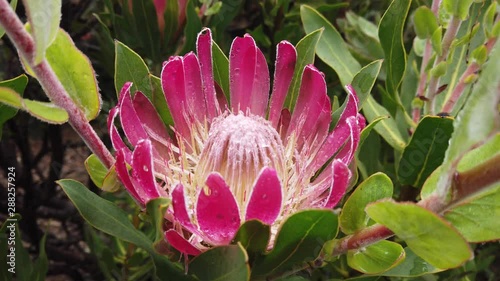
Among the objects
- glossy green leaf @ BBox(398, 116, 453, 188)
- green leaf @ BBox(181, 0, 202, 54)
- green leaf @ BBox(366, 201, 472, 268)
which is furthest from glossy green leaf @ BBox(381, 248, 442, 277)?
green leaf @ BBox(181, 0, 202, 54)

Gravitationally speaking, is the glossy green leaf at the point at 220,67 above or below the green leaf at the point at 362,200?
above

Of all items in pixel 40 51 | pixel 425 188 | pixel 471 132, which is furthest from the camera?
pixel 425 188

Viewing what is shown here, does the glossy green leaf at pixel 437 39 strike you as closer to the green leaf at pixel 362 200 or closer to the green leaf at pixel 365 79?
the green leaf at pixel 365 79

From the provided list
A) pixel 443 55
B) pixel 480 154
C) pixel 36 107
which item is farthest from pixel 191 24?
pixel 480 154

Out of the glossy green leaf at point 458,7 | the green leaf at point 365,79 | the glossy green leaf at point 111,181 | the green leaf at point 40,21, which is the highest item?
the green leaf at point 40,21

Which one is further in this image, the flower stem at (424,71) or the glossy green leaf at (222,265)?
the flower stem at (424,71)

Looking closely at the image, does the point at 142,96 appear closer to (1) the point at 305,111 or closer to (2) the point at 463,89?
(1) the point at 305,111

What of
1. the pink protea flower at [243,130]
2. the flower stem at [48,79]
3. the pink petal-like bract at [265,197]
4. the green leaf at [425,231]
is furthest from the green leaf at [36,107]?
the green leaf at [425,231]

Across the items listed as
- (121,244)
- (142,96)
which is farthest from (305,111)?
(121,244)

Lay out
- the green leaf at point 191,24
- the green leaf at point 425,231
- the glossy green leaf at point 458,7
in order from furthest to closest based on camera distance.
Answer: the green leaf at point 191,24
the glossy green leaf at point 458,7
the green leaf at point 425,231
